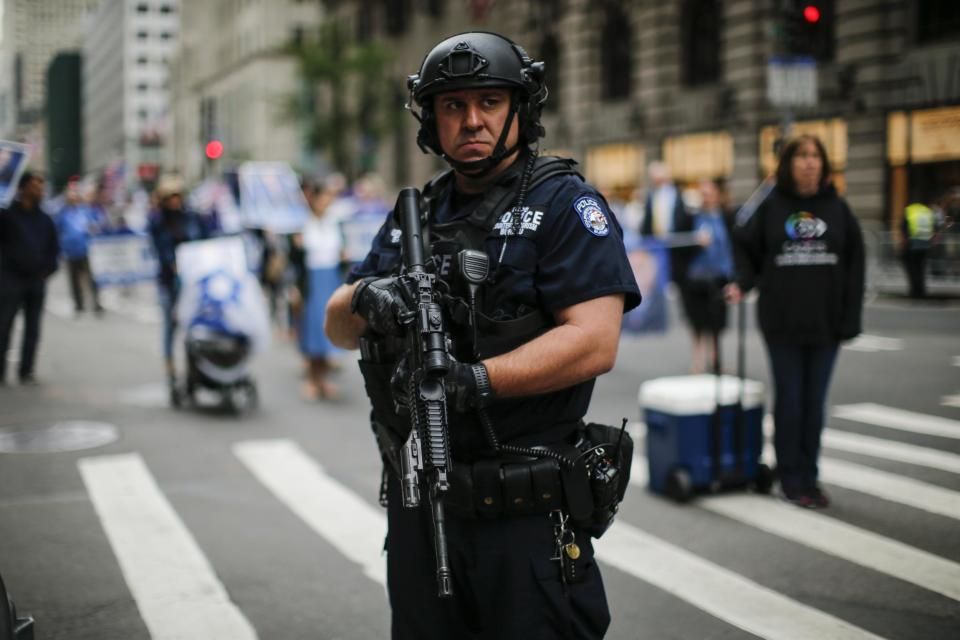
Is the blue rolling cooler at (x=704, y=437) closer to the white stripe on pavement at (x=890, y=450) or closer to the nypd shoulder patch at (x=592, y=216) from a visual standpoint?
the white stripe on pavement at (x=890, y=450)

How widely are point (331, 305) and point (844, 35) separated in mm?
22229

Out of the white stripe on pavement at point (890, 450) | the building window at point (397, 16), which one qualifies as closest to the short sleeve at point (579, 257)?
the white stripe on pavement at point (890, 450)

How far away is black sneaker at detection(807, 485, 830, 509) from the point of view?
609 cm

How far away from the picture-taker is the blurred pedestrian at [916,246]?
17.8 meters

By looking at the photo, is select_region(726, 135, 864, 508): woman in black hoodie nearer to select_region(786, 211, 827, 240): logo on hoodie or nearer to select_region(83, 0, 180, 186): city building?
select_region(786, 211, 827, 240): logo on hoodie

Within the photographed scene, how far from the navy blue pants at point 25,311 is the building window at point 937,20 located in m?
17.9

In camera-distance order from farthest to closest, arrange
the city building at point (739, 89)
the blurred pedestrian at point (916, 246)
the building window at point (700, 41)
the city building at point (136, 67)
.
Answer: the city building at point (136, 67)
the building window at point (700, 41)
the city building at point (739, 89)
the blurred pedestrian at point (916, 246)

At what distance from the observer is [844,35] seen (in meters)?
22.6

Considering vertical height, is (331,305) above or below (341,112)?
below

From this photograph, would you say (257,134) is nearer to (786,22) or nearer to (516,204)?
(786,22)

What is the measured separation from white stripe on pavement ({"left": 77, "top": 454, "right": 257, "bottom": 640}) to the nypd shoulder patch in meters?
2.59

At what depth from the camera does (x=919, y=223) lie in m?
18.0

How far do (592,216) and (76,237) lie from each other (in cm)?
1834

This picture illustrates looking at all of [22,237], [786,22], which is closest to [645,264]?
[786,22]
